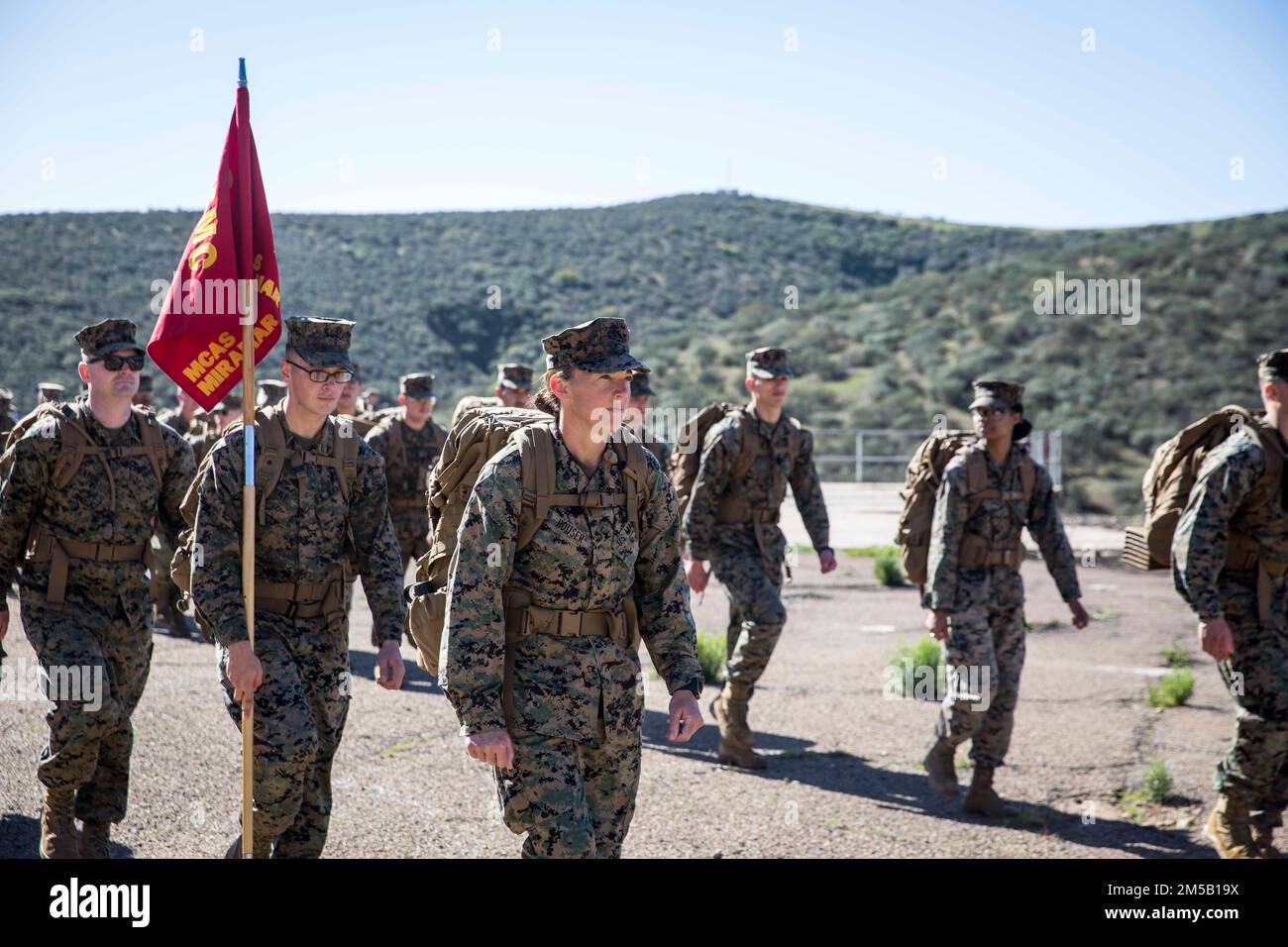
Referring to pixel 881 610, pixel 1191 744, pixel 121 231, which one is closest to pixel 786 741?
pixel 1191 744

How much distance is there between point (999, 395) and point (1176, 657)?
249 inches

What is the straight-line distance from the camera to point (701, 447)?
30.7 ft

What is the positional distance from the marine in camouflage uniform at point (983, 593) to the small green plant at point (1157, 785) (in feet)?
3.50

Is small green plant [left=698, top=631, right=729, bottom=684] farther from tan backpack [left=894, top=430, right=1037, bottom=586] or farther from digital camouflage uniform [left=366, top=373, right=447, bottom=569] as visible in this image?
tan backpack [left=894, top=430, right=1037, bottom=586]

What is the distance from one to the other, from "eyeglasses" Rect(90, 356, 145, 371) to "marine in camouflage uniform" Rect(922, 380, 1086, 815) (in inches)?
182

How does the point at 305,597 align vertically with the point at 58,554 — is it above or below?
below

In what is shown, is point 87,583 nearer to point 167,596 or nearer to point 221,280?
point 221,280

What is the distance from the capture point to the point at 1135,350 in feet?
142

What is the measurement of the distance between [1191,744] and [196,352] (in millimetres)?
7554

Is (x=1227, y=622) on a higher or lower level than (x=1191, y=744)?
higher

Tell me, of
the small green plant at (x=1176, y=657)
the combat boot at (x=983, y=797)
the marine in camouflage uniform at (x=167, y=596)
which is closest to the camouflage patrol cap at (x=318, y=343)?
the combat boot at (x=983, y=797)

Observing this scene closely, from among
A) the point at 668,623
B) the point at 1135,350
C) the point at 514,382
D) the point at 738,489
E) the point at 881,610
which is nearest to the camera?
the point at 668,623

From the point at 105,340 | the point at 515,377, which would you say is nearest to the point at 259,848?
the point at 105,340
